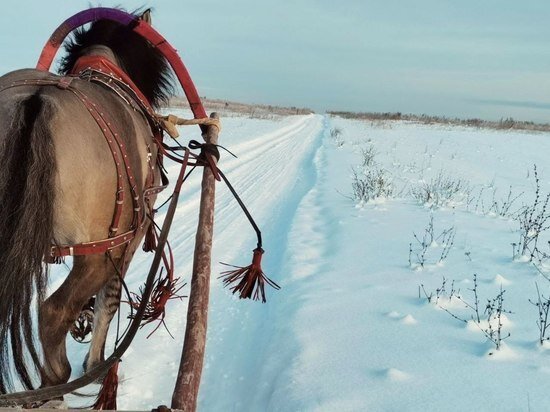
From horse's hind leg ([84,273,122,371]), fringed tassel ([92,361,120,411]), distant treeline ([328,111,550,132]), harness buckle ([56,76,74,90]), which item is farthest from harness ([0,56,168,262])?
distant treeline ([328,111,550,132])

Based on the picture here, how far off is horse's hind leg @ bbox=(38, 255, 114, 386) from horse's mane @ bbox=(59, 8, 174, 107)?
164cm

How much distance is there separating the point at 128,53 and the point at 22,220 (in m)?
2.02

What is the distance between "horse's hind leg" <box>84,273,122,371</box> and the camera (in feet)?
8.13

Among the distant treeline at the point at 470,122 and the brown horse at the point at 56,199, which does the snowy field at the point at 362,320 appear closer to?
the brown horse at the point at 56,199

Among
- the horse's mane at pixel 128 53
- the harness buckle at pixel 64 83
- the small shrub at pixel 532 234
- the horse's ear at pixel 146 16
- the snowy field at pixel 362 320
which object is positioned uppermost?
the horse's ear at pixel 146 16

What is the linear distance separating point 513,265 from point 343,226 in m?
2.14

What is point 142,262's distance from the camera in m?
4.36

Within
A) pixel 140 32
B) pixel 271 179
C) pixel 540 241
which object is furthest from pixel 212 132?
pixel 271 179

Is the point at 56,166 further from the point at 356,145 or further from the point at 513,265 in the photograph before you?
the point at 356,145

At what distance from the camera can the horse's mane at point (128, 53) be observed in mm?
3127

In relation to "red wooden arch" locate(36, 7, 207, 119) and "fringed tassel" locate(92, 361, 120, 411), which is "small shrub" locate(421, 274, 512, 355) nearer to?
"fringed tassel" locate(92, 361, 120, 411)

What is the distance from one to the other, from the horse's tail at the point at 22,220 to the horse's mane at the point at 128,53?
1.64 m

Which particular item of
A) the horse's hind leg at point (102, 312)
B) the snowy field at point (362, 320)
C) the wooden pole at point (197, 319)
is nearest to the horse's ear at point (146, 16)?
the wooden pole at point (197, 319)

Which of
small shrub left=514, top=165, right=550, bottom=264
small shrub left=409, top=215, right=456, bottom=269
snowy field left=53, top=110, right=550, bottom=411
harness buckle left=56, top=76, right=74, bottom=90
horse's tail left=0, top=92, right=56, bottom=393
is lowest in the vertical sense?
snowy field left=53, top=110, right=550, bottom=411
